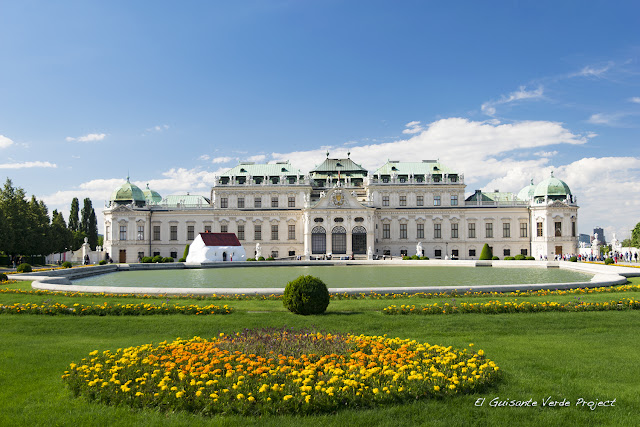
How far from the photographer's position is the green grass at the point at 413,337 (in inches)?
293

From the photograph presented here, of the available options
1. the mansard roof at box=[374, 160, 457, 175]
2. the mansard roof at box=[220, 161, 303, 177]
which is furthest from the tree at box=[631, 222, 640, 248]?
the mansard roof at box=[220, 161, 303, 177]

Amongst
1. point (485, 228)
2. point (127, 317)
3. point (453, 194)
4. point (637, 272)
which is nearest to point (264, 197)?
point (453, 194)

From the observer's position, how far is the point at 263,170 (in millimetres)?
75875

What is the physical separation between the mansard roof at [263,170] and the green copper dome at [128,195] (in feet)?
42.4

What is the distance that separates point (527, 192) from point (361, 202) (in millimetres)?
29151

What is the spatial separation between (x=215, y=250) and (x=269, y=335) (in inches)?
1801

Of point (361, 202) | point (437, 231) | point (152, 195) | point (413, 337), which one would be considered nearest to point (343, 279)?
point (413, 337)

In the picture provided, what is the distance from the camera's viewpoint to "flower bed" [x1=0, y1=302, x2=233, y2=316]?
56.0ft

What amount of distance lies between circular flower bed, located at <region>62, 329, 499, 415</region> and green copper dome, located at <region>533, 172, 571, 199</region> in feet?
222

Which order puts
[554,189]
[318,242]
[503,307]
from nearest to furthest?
1. [503,307]
2. [318,242]
3. [554,189]

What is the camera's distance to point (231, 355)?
9.55 meters

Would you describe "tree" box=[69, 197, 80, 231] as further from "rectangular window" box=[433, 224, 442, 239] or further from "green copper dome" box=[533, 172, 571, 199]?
"green copper dome" box=[533, 172, 571, 199]

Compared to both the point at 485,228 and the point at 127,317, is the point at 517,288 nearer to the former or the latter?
the point at 127,317

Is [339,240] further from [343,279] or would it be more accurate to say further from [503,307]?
[503,307]
